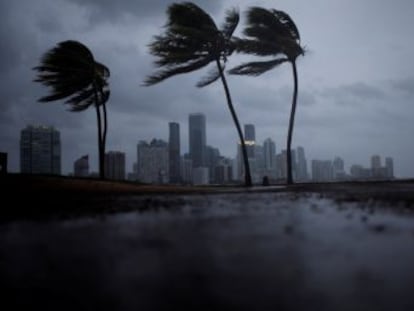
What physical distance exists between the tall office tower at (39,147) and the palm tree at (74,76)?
89607 millimetres

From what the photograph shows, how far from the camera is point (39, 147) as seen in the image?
301 feet

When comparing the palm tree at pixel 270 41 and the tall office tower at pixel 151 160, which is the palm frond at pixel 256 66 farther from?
the tall office tower at pixel 151 160

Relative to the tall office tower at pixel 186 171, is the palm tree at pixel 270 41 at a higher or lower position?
higher

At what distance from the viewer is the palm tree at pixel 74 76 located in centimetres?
1052

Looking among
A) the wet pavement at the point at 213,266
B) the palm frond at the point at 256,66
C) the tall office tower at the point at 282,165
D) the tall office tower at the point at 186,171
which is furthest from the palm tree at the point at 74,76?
the tall office tower at the point at 186,171

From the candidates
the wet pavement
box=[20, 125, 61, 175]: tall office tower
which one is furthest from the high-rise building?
box=[20, 125, 61, 175]: tall office tower

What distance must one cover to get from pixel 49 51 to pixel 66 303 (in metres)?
12.0

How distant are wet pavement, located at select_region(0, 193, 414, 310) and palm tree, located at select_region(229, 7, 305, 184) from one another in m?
9.30

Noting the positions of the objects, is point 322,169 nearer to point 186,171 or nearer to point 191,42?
point 186,171

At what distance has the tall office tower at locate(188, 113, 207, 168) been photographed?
137238 millimetres

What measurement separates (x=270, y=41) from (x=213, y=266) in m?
11.1

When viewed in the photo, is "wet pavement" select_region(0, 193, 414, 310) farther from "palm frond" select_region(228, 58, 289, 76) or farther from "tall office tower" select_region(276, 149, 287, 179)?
"tall office tower" select_region(276, 149, 287, 179)

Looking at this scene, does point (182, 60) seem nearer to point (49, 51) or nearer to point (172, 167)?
point (49, 51)

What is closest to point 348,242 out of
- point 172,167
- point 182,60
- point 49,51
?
point 182,60
